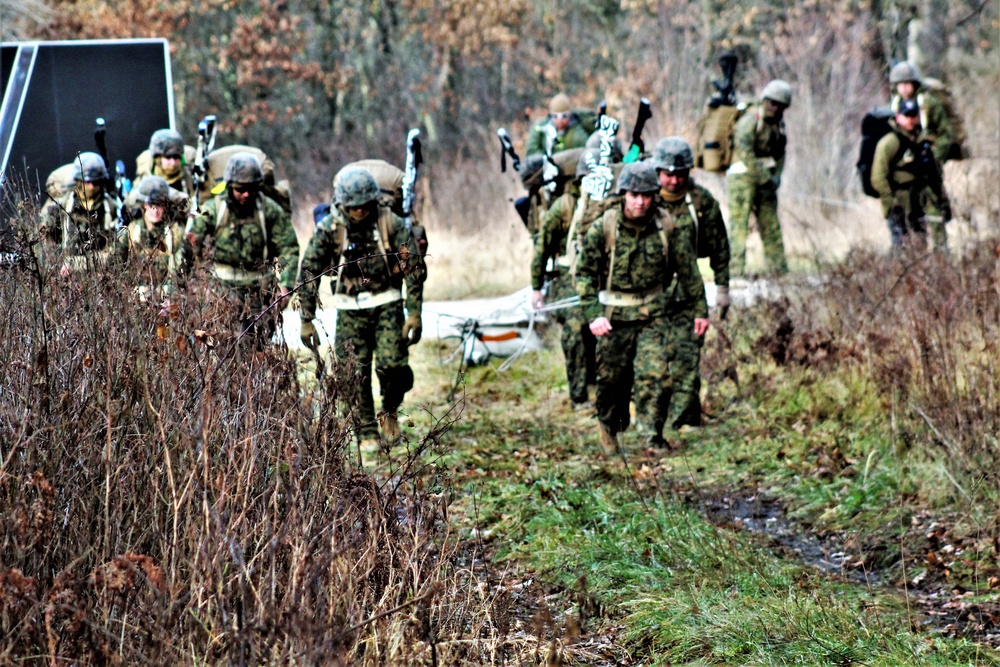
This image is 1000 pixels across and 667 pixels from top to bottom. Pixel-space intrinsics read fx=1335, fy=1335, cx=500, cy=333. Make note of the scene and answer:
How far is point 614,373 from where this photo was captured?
8844 mm

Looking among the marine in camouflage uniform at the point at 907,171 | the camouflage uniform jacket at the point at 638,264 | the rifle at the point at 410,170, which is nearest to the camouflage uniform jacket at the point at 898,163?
the marine in camouflage uniform at the point at 907,171

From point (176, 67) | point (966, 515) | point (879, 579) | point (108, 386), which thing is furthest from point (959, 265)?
point (176, 67)

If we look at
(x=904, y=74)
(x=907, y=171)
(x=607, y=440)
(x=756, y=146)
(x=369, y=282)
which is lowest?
(x=607, y=440)

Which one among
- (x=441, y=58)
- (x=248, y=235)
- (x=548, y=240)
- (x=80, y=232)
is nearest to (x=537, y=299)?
(x=548, y=240)

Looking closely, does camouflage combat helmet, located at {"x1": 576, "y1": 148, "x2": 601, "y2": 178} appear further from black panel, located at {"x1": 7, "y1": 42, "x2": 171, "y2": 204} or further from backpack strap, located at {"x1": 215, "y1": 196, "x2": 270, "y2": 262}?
black panel, located at {"x1": 7, "y1": 42, "x2": 171, "y2": 204}

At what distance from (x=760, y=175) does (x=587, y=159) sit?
4334mm

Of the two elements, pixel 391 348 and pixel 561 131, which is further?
pixel 561 131

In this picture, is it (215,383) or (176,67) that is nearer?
(215,383)

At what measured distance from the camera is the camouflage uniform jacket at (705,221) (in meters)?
9.20

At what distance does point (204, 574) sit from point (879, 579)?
3713mm

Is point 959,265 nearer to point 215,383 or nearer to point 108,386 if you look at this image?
point 215,383

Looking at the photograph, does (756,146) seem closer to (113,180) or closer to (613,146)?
(613,146)

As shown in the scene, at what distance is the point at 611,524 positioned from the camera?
6.93m

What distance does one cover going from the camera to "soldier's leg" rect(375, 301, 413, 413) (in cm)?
884
